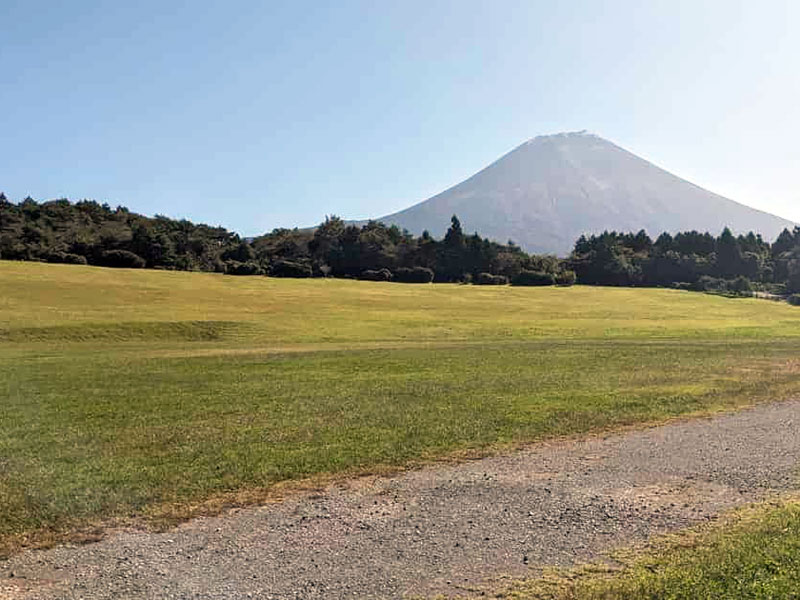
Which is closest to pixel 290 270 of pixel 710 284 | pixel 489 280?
pixel 489 280

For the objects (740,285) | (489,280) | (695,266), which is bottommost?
(740,285)

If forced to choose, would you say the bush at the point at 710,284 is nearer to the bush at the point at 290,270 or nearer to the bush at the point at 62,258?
the bush at the point at 290,270

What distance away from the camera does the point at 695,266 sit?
10188 cm

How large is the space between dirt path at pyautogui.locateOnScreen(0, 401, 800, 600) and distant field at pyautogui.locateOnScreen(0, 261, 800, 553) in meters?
0.86

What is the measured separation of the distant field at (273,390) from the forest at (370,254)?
1338 inches

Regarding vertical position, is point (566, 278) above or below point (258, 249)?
below

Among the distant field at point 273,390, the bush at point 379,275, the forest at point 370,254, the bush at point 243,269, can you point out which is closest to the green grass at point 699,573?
the distant field at point 273,390

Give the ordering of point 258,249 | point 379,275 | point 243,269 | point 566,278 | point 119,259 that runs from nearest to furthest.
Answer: point 119,259
point 243,269
point 379,275
point 566,278
point 258,249

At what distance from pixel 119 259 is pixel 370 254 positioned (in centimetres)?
3302

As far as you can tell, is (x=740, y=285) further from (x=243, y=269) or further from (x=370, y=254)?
(x=243, y=269)

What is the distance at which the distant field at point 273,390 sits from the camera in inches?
350

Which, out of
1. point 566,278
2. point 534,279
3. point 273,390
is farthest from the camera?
point 566,278

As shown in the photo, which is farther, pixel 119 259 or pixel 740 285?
pixel 740 285

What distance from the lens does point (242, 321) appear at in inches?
1518
